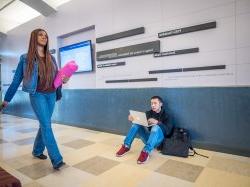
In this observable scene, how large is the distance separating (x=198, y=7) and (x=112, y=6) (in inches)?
63.0

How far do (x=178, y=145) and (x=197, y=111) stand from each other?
1.86ft

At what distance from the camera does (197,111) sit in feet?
9.08

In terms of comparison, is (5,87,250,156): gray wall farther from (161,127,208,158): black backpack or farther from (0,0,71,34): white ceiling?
(0,0,71,34): white ceiling

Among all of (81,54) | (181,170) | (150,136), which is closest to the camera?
(181,170)

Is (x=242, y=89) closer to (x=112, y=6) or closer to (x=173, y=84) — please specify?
(x=173, y=84)

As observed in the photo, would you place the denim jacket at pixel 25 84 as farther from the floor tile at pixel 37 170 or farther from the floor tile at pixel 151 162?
the floor tile at pixel 151 162

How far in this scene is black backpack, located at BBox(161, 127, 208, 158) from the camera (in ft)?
8.12

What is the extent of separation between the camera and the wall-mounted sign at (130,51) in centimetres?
316

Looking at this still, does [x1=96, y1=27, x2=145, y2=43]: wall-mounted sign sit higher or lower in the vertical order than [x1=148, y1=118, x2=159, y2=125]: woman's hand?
higher

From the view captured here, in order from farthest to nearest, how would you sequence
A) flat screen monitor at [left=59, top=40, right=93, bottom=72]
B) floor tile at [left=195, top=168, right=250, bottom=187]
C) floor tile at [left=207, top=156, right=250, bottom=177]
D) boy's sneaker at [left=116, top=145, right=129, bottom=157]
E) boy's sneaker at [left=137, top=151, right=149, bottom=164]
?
flat screen monitor at [left=59, top=40, right=93, bottom=72] < boy's sneaker at [left=116, top=145, right=129, bottom=157] < boy's sneaker at [left=137, top=151, right=149, bottom=164] < floor tile at [left=207, top=156, right=250, bottom=177] < floor tile at [left=195, top=168, right=250, bottom=187]

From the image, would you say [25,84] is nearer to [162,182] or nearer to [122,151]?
[122,151]

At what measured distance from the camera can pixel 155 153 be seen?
2656 millimetres

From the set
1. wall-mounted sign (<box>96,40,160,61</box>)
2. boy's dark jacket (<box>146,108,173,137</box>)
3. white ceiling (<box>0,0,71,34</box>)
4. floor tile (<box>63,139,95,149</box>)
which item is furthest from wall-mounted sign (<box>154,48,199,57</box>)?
white ceiling (<box>0,0,71,34</box>)

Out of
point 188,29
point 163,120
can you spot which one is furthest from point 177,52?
point 163,120
